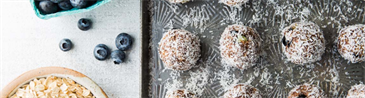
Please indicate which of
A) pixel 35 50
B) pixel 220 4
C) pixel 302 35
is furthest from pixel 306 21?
pixel 35 50

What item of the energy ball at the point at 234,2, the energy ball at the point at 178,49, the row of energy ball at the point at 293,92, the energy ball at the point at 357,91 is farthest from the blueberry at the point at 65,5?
the energy ball at the point at 357,91

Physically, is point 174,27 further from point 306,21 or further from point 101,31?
point 306,21

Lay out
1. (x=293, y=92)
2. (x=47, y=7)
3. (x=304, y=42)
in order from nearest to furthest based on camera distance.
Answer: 1. (x=304, y=42)
2. (x=293, y=92)
3. (x=47, y=7)

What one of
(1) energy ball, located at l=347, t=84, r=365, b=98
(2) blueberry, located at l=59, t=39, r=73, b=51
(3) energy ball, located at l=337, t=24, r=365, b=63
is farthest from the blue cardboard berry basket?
(1) energy ball, located at l=347, t=84, r=365, b=98

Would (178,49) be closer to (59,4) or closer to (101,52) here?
(101,52)

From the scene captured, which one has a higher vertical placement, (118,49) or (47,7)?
(47,7)

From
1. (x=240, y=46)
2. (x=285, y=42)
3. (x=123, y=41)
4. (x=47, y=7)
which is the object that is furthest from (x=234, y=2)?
(x=47, y=7)
